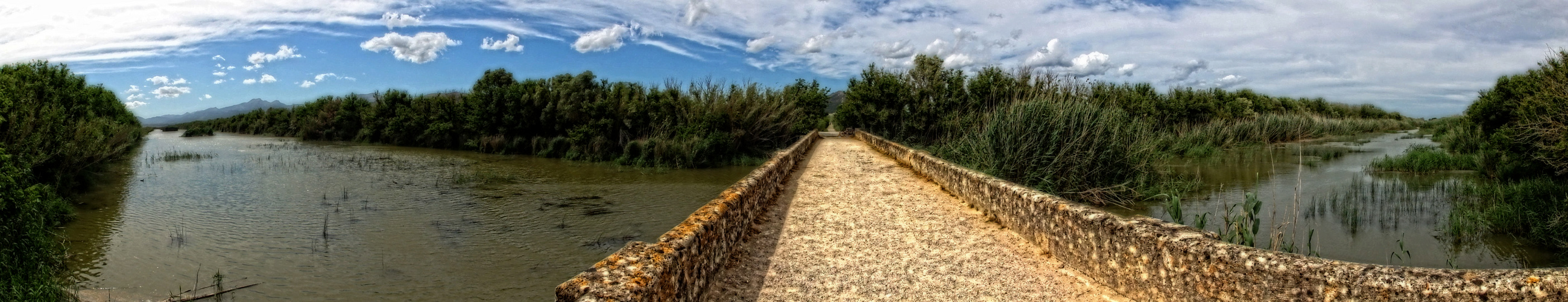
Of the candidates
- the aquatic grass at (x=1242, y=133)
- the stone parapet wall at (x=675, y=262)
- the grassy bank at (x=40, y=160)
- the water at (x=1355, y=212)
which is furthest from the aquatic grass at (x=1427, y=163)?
the grassy bank at (x=40, y=160)

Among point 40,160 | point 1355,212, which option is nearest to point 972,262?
point 1355,212

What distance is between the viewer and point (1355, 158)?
19812mm

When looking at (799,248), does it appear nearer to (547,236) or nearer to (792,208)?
(792,208)

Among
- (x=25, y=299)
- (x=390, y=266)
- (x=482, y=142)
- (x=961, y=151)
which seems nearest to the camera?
(x=25, y=299)

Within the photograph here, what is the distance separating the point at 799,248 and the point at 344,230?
8170mm

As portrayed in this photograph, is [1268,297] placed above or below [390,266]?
above

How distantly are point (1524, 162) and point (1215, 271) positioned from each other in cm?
1063

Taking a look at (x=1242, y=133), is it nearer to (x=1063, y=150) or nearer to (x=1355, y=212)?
(x=1355, y=212)

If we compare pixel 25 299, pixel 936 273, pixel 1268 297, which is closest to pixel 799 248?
pixel 936 273

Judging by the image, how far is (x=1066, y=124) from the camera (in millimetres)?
10125

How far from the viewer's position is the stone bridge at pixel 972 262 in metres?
3.24

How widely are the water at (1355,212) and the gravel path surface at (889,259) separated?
1.66 m

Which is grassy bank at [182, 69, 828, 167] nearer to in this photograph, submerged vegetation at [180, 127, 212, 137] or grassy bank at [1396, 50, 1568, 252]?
grassy bank at [1396, 50, 1568, 252]

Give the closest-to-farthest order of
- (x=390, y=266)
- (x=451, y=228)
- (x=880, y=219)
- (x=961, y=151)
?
1. (x=880, y=219)
2. (x=390, y=266)
3. (x=451, y=228)
4. (x=961, y=151)
